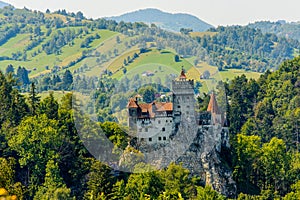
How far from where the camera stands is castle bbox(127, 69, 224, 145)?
46.0 metres

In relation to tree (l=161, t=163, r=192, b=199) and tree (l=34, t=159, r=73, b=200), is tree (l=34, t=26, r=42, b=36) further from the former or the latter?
tree (l=161, t=163, r=192, b=199)

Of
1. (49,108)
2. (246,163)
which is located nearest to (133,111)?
(49,108)

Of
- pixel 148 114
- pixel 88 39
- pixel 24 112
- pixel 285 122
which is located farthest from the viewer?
pixel 88 39

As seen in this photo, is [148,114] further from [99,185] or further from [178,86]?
[99,185]

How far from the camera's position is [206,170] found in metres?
50.9

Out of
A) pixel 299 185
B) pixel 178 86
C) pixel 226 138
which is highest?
pixel 178 86

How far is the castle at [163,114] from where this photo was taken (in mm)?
45969

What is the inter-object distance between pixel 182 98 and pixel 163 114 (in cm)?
170

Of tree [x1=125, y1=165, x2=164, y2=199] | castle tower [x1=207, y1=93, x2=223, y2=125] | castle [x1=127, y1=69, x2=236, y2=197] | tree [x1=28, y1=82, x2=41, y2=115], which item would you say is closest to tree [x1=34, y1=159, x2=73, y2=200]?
tree [x1=125, y1=165, x2=164, y2=199]

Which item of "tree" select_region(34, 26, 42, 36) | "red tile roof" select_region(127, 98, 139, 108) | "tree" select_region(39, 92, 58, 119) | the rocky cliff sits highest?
"tree" select_region(34, 26, 42, 36)

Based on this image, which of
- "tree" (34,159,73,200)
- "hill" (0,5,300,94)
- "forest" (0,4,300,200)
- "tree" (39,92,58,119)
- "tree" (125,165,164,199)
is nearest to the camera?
"tree" (125,165,164,199)

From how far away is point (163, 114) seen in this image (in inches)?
1818

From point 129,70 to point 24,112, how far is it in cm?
976

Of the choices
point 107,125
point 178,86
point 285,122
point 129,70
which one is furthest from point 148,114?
point 285,122
